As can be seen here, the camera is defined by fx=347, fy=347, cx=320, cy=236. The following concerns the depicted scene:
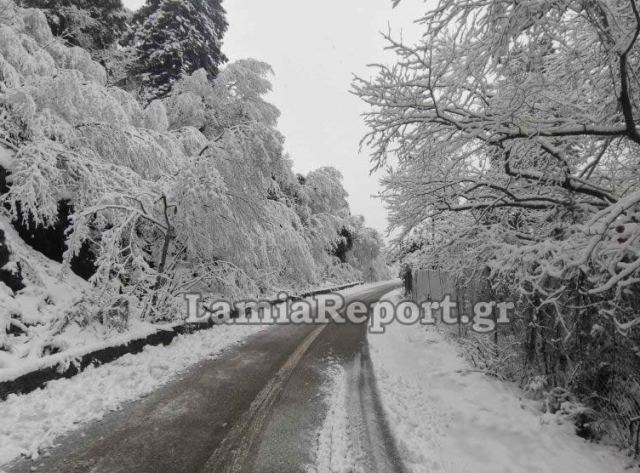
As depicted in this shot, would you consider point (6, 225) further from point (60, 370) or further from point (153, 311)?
point (60, 370)

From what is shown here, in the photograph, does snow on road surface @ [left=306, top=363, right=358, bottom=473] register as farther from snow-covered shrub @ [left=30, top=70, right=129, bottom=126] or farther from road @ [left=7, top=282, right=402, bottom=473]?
snow-covered shrub @ [left=30, top=70, right=129, bottom=126]

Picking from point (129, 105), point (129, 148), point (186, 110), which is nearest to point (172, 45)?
point (186, 110)

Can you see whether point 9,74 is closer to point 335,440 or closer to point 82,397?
point 82,397

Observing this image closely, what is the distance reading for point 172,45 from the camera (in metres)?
17.3

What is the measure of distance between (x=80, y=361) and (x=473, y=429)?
5.71m

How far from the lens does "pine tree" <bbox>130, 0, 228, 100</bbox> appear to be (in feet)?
57.6

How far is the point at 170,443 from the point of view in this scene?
3.65 metres


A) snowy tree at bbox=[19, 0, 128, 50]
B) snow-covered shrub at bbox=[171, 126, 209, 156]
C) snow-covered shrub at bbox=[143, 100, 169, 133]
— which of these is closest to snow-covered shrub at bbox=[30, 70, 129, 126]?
snow-covered shrub at bbox=[143, 100, 169, 133]

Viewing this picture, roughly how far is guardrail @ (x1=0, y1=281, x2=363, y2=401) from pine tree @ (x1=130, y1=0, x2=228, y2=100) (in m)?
14.0

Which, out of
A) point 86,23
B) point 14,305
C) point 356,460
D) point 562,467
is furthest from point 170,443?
point 86,23

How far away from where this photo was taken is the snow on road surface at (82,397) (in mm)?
3574

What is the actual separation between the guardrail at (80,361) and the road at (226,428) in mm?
1333

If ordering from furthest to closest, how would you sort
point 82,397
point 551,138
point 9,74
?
point 9,74 → point 82,397 → point 551,138

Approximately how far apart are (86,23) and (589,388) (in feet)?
65.3
